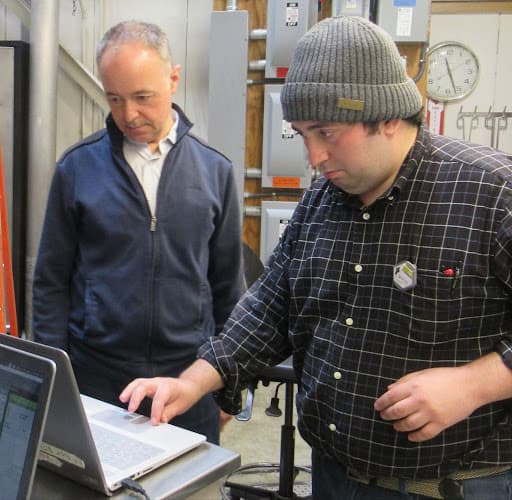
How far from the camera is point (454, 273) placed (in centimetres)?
91

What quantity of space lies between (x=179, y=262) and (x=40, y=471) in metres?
0.62

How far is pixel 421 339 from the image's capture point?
36.3 inches

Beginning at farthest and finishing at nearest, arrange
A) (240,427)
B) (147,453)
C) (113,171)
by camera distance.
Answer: (240,427), (113,171), (147,453)

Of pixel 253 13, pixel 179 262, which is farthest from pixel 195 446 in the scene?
pixel 253 13

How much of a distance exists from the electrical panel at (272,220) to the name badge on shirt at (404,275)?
2.12 metres

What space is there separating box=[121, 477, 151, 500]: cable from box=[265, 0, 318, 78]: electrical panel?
2468 mm

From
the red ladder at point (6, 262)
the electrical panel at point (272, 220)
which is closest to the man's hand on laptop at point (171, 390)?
the red ladder at point (6, 262)

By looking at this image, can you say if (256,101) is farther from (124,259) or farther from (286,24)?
(124,259)

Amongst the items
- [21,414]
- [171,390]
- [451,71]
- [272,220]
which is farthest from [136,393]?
[451,71]

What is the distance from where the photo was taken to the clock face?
3828 millimetres

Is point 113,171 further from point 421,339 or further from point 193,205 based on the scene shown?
point 421,339

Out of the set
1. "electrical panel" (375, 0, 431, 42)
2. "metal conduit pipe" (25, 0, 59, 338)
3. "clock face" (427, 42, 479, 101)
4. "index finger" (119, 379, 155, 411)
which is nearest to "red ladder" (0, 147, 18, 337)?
"metal conduit pipe" (25, 0, 59, 338)

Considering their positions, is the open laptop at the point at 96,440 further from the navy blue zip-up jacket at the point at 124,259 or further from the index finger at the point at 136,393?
the navy blue zip-up jacket at the point at 124,259

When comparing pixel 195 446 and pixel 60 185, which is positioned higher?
pixel 60 185
